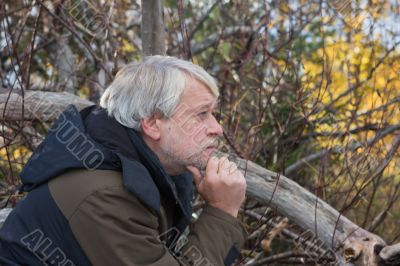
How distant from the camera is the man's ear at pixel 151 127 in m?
2.20

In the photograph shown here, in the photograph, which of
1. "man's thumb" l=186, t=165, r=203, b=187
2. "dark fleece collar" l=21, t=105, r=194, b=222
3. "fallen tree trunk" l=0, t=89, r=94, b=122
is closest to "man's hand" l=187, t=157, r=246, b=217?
"man's thumb" l=186, t=165, r=203, b=187

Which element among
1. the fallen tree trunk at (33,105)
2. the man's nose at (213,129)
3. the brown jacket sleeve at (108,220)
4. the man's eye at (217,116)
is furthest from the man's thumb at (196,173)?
the man's eye at (217,116)

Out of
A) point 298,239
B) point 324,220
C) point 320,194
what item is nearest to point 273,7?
point 320,194

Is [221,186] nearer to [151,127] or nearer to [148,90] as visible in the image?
[151,127]

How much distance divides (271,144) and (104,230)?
2.66 metres

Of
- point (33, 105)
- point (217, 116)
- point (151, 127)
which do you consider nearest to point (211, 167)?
point (151, 127)

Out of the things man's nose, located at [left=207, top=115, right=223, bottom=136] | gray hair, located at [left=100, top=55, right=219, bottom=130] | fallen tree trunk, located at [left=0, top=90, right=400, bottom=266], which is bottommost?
fallen tree trunk, located at [left=0, top=90, right=400, bottom=266]

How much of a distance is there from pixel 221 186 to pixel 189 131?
0.75 ft

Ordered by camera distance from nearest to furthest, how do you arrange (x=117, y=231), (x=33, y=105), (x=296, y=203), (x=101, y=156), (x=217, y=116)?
(x=117, y=231), (x=101, y=156), (x=296, y=203), (x=33, y=105), (x=217, y=116)

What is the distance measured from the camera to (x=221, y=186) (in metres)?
2.23

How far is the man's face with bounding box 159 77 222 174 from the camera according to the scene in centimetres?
223

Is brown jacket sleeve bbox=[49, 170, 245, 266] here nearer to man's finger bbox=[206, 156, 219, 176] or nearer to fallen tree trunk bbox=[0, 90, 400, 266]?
man's finger bbox=[206, 156, 219, 176]

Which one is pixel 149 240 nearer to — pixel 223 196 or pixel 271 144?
pixel 223 196

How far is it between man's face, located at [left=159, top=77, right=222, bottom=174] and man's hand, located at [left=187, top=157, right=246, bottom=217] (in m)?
0.04
